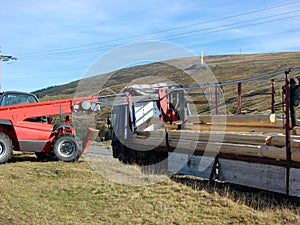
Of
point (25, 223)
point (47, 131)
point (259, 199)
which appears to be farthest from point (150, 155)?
point (25, 223)

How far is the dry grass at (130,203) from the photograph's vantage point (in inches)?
240

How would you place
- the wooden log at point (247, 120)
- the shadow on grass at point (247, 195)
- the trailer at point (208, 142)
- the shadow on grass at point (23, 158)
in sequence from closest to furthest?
the shadow on grass at point (247, 195)
the trailer at point (208, 142)
the wooden log at point (247, 120)
the shadow on grass at point (23, 158)

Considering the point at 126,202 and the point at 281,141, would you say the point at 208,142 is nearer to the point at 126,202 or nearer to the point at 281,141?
the point at 281,141

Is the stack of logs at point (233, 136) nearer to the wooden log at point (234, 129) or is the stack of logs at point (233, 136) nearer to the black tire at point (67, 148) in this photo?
the wooden log at point (234, 129)

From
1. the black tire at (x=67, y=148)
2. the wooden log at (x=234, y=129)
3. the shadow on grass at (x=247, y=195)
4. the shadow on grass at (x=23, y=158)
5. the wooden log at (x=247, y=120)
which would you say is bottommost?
the shadow on grass at (x=247, y=195)

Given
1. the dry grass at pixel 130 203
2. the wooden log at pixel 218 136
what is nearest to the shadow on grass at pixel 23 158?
the dry grass at pixel 130 203

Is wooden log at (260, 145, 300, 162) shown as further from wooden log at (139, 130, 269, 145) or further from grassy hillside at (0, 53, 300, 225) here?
grassy hillside at (0, 53, 300, 225)

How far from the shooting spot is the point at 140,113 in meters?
12.8

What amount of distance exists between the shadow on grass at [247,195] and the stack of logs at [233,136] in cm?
74

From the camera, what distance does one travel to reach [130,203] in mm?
7082

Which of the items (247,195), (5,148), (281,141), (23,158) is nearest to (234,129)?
(281,141)

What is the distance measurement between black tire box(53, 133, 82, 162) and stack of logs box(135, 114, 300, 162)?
197 cm

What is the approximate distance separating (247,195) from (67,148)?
21.7 feet

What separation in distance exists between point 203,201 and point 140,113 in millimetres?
6032
